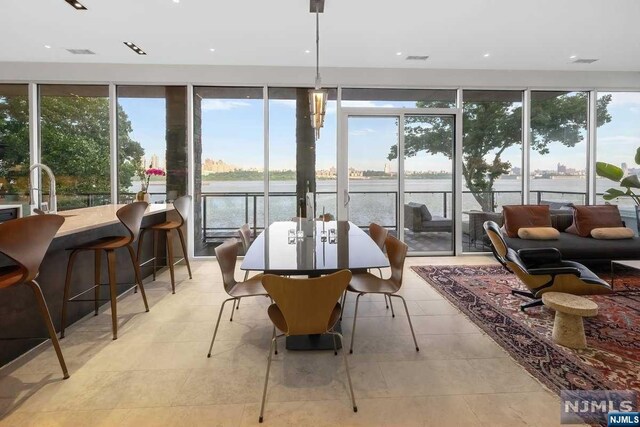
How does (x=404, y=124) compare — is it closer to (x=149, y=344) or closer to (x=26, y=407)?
(x=149, y=344)

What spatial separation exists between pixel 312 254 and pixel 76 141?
204 inches

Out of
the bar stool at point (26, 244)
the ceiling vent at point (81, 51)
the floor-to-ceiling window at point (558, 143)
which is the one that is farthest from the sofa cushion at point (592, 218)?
the ceiling vent at point (81, 51)

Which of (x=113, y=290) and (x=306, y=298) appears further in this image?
(x=113, y=290)

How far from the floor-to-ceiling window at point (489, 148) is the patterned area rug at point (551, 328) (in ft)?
5.99

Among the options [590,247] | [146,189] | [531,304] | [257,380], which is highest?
[146,189]

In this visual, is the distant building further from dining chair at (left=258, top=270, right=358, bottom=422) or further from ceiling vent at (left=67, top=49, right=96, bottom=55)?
dining chair at (left=258, top=270, right=358, bottom=422)

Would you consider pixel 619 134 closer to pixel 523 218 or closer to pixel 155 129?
pixel 523 218

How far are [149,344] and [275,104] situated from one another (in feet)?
13.5

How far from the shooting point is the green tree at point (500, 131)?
226 inches

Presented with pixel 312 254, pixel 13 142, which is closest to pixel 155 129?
pixel 13 142

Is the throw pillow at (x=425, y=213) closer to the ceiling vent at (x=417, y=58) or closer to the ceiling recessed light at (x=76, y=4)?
the ceiling vent at (x=417, y=58)

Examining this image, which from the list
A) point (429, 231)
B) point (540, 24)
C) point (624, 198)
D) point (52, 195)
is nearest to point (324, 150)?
point (429, 231)

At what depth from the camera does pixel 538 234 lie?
14.9ft

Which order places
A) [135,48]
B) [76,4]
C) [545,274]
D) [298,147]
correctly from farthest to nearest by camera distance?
[298,147] → [135,48] → [76,4] → [545,274]
